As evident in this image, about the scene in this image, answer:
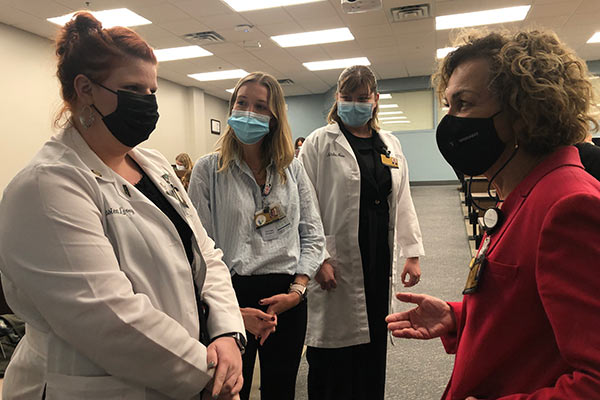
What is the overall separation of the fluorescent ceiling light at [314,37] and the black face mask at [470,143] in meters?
6.74

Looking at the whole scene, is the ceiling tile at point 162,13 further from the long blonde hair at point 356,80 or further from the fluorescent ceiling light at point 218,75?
the long blonde hair at point 356,80

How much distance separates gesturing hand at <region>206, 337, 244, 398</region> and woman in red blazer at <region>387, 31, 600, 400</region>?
0.53 metres

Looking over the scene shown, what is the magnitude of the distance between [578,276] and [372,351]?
1635 mm

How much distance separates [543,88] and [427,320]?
0.67m

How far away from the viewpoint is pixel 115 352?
0.93 meters

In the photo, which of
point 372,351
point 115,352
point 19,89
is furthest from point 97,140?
point 19,89

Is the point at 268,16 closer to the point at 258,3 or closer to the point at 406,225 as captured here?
the point at 258,3

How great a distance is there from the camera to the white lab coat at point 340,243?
2.15 meters

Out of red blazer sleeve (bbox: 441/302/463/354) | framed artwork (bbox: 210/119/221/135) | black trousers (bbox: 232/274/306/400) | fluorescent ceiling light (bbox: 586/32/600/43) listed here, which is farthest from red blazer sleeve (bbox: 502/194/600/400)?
framed artwork (bbox: 210/119/221/135)

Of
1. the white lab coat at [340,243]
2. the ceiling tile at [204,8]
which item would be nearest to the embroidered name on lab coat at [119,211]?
the white lab coat at [340,243]

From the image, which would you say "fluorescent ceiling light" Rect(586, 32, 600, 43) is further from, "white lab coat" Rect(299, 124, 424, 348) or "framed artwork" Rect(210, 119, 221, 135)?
"framed artwork" Rect(210, 119, 221, 135)

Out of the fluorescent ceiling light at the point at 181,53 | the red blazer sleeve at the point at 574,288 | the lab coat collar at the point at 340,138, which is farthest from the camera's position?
the fluorescent ceiling light at the point at 181,53

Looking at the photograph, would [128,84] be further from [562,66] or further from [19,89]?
[19,89]

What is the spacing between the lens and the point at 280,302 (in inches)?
63.1
